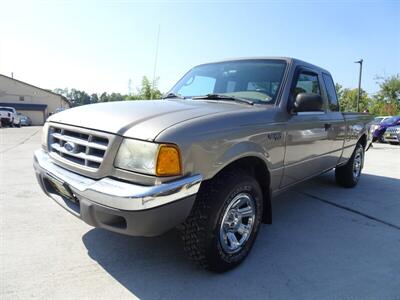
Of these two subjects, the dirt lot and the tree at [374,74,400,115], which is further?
the tree at [374,74,400,115]

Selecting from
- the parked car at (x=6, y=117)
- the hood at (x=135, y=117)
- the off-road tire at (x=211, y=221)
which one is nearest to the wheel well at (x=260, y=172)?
the off-road tire at (x=211, y=221)

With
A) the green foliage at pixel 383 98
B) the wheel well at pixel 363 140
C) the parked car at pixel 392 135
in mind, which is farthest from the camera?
the green foliage at pixel 383 98

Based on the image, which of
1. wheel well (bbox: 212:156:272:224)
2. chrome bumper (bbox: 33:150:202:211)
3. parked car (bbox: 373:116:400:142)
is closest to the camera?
chrome bumper (bbox: 33:150:202:211)

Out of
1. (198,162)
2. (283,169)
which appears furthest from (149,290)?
(283,169)

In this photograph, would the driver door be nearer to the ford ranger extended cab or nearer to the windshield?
the ford ranger extended cab

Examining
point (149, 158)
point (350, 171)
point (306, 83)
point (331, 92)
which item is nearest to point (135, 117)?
point (149, 158)

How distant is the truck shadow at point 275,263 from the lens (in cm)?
236

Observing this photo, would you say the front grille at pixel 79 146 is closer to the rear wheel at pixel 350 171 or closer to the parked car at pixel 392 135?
the rear wheel at pixel 350 171

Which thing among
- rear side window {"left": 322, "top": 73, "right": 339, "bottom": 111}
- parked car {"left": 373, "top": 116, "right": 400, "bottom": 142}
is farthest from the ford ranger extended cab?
parked car {"left": 373, "top": 116, "right": 400, "bottom": 142}

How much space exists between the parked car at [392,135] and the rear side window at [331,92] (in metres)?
12.9

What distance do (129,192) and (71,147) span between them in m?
0.79

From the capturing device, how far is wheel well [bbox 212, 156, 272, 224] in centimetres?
272

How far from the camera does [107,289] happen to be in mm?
2295

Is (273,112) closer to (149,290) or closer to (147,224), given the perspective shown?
(147,224)
